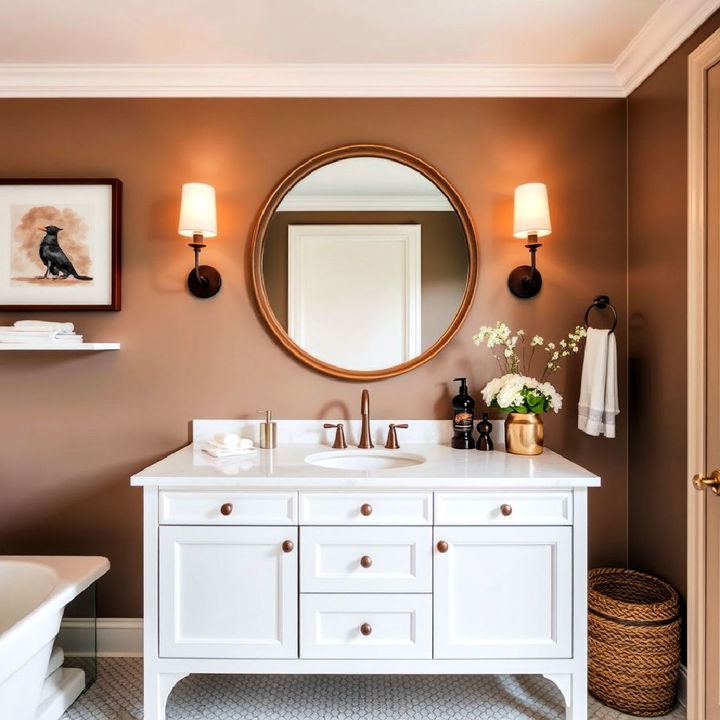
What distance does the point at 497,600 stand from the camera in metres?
1.74

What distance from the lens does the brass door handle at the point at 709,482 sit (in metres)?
1.61

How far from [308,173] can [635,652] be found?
217cm

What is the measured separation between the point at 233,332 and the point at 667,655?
2.00 m

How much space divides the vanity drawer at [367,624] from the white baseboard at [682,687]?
937 millimetres

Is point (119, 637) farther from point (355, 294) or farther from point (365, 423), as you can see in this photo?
point (355, 294)

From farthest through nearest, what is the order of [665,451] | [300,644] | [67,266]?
1. [67,266]
2. [665,451]
3. [300,644]

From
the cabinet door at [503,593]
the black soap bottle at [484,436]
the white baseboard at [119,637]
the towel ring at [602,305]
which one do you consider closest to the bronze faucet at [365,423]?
the black soap bottle at [484,436]

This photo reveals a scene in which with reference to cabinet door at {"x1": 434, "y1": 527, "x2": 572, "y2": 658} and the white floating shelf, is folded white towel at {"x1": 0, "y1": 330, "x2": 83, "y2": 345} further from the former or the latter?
cabinet door at {"x1": 434, "y1": 527, "x2": 572, "y2": 658}

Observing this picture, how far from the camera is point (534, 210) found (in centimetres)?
212

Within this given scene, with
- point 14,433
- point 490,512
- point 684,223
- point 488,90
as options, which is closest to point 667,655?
point 490,512

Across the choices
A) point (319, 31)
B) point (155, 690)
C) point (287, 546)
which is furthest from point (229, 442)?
point (319, 31)

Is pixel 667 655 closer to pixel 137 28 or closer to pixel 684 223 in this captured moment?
pixel 684 223

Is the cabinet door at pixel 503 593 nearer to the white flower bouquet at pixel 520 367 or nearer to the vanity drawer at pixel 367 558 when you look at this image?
the vanity drawer at pixel 367 558

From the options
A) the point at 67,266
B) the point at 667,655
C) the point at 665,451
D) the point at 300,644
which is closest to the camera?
the point at 300,644
